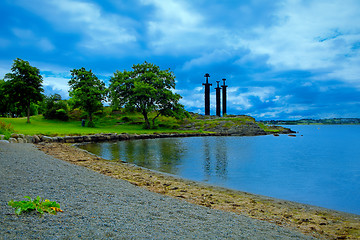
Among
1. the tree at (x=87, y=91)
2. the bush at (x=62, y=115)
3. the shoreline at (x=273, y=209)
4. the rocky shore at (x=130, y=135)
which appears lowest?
the shoreline at (x=273, y=209)

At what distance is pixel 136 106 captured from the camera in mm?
53688

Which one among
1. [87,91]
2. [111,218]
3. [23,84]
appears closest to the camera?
[111,218]

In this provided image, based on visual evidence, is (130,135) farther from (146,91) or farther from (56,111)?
(56,111)

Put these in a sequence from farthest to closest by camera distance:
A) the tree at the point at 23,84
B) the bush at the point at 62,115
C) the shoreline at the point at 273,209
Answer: the bush at the point at 62,115 < the tree at the point at 23,84 < the shoreline at the point at 273,209

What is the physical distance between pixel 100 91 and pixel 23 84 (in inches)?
562

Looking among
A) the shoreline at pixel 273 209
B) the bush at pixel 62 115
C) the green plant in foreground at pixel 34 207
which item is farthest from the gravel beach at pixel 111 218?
the bush at pixel 62 115

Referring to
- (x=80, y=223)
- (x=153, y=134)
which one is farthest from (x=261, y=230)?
(x=153, y=134)

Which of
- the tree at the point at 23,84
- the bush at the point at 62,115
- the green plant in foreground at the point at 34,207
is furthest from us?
the bush at the point at 62,115

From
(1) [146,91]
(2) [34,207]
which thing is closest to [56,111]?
(1) [146,91]

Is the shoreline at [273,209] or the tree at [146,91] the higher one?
the tree at [146,91]

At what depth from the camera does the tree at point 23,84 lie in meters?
47.2

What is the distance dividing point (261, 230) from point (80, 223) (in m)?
4.10

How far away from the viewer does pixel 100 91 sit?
2079 inches

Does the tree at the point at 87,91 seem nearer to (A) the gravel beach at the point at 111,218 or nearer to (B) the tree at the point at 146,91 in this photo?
(B) the tree at the point at 146,91
